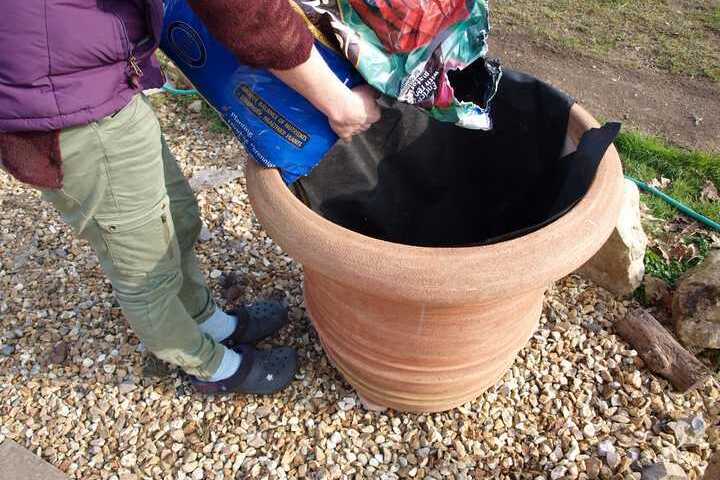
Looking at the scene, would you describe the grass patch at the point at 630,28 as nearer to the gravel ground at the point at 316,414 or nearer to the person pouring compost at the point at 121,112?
the gravel ground at the point at 316,414

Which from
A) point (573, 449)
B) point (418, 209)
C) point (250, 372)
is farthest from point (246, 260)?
point (573, 449)

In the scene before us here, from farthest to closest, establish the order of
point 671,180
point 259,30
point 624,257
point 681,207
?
point 671,180 → point 681,207 → point 624,257 → point 259,30

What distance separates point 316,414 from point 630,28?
13.1ft

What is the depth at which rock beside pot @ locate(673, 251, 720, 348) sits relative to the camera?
2023 millimetres

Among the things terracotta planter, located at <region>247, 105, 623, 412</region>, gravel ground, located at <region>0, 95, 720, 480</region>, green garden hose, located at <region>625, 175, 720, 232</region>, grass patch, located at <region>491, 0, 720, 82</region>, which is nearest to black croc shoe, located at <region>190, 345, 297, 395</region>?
gravel ground, located at <region>0, 95, 720, 480</region>

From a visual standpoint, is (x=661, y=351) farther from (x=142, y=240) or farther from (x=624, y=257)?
(x=142, y=240)

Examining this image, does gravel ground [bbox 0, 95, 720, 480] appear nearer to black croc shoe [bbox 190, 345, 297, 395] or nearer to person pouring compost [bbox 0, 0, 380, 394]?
black croc shoe [bbox 190, 345, 297, 395]

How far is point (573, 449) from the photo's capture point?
1.82m

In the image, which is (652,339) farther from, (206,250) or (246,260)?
(206,250)

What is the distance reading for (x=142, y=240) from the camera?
56.4 inches

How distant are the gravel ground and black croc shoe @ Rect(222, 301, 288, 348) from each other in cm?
7

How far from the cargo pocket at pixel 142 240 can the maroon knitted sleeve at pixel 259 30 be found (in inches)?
21.8

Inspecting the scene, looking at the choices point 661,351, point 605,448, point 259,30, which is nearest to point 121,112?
point 259,30

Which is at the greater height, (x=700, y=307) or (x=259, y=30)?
(x=259, y=30)
